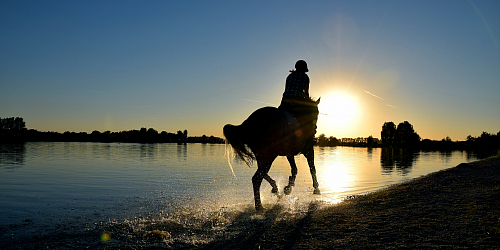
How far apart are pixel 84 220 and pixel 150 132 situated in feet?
568

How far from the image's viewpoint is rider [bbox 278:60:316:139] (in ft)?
26.4

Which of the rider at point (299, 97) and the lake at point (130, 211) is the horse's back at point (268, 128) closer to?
the rider at point (299, 97)

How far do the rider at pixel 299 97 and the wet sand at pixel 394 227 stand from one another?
9.50ft

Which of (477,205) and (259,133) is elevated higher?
(259,133)

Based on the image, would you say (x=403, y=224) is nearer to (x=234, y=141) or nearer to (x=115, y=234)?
(x=234, y=141)

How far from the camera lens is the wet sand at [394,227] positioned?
358 centimetres

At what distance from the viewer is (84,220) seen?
6160 mm

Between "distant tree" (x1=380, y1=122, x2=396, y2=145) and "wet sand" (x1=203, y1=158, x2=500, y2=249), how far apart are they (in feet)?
446

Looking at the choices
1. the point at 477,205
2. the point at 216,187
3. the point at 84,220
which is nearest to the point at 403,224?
the point at 477,205

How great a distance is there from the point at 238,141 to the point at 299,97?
2.33 m

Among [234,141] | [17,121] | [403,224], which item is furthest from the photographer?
[17,121]

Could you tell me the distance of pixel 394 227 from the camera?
426 centimetres

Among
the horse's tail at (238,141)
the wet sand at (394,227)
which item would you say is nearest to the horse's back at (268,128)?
the horse's tail at (238,141)

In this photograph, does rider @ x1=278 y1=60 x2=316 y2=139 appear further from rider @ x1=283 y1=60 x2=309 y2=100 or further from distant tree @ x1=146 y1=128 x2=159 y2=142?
distant tree @ x1=146 y1=128 x2=159 y2=142
